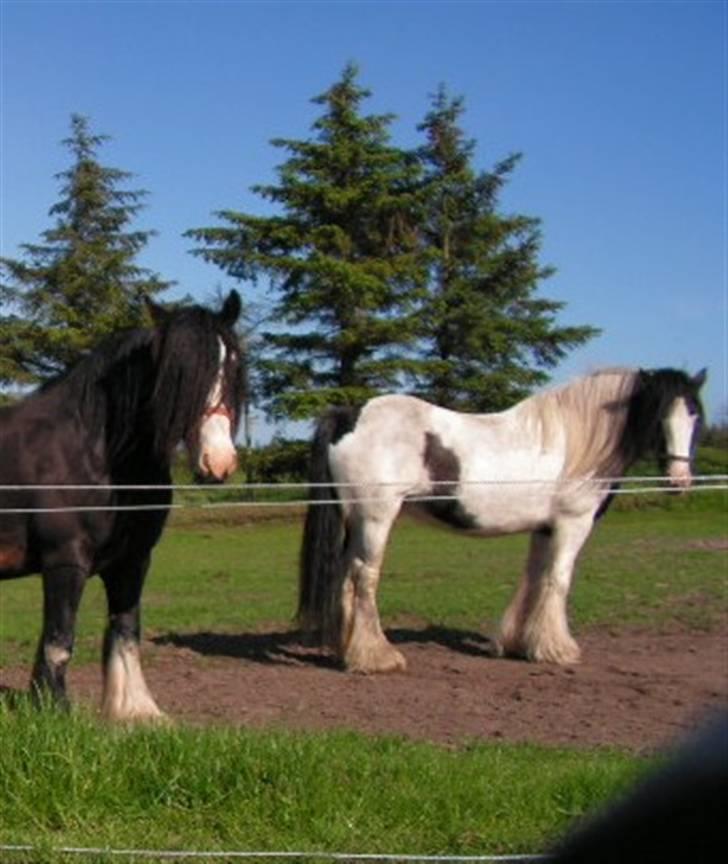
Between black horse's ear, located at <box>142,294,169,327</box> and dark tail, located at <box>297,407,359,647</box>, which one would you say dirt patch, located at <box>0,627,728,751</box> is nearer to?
dark tail, located at <box>297,407,359,647</box>

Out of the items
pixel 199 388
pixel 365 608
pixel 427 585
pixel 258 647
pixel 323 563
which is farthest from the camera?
pixel 427 585

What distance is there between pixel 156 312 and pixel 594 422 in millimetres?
4366

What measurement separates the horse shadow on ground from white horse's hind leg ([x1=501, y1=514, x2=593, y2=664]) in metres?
0.29

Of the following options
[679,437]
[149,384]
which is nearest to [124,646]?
[149,384]

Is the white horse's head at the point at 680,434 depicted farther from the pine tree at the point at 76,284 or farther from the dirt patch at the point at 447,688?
the pine tree at the point at 76,284

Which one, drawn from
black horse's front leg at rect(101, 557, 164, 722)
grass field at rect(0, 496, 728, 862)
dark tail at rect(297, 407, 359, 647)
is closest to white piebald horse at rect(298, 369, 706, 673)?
dark tail at rect(297, 407, 359, 647)

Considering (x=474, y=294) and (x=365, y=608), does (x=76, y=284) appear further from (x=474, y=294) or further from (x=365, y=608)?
(x=365, y=608)

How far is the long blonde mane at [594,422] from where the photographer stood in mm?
9711

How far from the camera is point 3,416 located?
6.30m

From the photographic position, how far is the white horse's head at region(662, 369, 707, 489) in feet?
31.5

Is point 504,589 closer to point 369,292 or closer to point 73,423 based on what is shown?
point 73,423

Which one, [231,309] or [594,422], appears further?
[594,422]

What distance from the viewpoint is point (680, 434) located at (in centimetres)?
962

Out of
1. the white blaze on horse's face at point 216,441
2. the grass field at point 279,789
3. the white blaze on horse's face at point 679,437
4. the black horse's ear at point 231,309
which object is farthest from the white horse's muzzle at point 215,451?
the white blaze on horse's face at point 679,437
